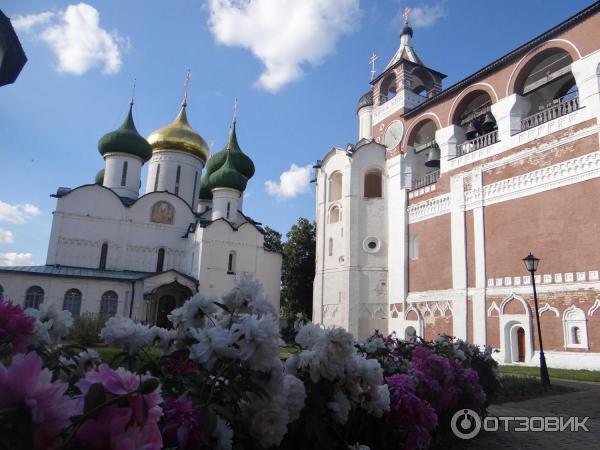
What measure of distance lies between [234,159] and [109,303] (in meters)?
13.3

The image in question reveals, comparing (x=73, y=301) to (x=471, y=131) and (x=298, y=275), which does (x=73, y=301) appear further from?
(x=471, y=131)

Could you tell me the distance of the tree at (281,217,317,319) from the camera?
1323 inches

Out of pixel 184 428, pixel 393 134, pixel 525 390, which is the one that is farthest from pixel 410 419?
pixel 393 134

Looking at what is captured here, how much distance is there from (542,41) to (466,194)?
22.4 ft

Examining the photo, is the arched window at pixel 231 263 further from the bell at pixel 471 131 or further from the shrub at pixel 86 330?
the bell at pixel 471 131

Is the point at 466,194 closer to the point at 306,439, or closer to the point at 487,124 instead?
the point at 487,124

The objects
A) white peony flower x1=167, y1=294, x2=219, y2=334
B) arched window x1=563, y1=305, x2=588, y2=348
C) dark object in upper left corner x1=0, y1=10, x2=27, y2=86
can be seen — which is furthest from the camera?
arched window x1=563, y1=305, x2=588, y2=348

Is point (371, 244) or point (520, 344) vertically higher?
point (371, 244)

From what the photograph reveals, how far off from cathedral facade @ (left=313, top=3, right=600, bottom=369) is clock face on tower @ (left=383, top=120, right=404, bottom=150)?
3.2 inches

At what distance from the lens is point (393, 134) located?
25.3m

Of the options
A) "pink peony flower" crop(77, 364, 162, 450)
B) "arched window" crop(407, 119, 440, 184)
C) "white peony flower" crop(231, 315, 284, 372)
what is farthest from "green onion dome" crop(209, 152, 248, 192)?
"pink peony flower" crop(77, 364, 162, 450)

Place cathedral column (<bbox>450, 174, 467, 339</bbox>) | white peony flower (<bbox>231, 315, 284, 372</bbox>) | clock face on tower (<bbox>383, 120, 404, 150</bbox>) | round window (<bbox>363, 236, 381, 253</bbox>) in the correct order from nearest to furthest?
white peony flower (<bbox>231, 315, 284, 372</bbox>)
cathedral column (<bbox>450, 174, 467, 339</bbox>)
round window (<bbox>363, 236, 381, 253</bbox>)
clock face on tower (<bbox>383, 120, 404, 150</bbox>)

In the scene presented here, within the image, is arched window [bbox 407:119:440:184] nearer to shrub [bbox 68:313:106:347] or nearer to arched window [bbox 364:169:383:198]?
arched window [bbox 364:169:383:198]

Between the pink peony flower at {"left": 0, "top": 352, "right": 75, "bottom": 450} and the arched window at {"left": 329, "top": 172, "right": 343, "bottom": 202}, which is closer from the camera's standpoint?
the pink peony flower at {"left": 0, "top": 352, "right": 75, "bottom": 450}
